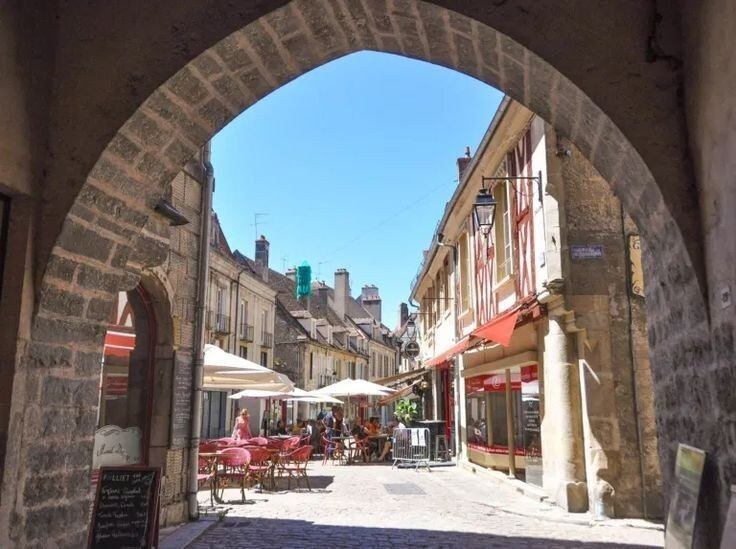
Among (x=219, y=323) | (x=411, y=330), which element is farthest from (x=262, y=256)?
(x=219, y=323)

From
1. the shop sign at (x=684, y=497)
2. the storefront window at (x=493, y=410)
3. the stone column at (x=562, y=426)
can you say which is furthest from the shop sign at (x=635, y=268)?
the shop sign at (x=684, y=497)

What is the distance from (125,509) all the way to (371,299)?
46.7 meters

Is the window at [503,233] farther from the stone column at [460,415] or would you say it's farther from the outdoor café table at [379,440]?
the outdoor café table at [379,440]

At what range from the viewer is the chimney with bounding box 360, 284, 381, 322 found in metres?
51.0

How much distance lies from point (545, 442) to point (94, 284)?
664 cm

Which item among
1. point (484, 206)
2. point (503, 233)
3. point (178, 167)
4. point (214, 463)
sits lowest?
point (214, 463)

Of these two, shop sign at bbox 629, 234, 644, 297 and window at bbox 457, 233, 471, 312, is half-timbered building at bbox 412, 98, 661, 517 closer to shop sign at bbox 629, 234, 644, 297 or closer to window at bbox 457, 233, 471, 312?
shop sign at bbox 629, 234, 644, 297

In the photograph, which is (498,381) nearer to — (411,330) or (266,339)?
(266,339)

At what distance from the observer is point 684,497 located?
3.11 meters

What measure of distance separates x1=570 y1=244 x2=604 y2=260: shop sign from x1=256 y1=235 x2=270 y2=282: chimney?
80.6 feet

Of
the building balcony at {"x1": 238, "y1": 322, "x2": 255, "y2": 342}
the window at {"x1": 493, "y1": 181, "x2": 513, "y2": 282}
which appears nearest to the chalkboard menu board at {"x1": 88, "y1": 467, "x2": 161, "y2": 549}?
the window at {"x1": 493, "y1": 181, "x2": 513, "y2": 282}

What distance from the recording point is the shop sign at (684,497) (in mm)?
2979

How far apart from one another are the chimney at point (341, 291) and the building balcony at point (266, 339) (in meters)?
13.4

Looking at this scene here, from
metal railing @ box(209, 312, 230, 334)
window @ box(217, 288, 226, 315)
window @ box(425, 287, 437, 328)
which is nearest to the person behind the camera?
window @ box(425, 287, 437, 328)
